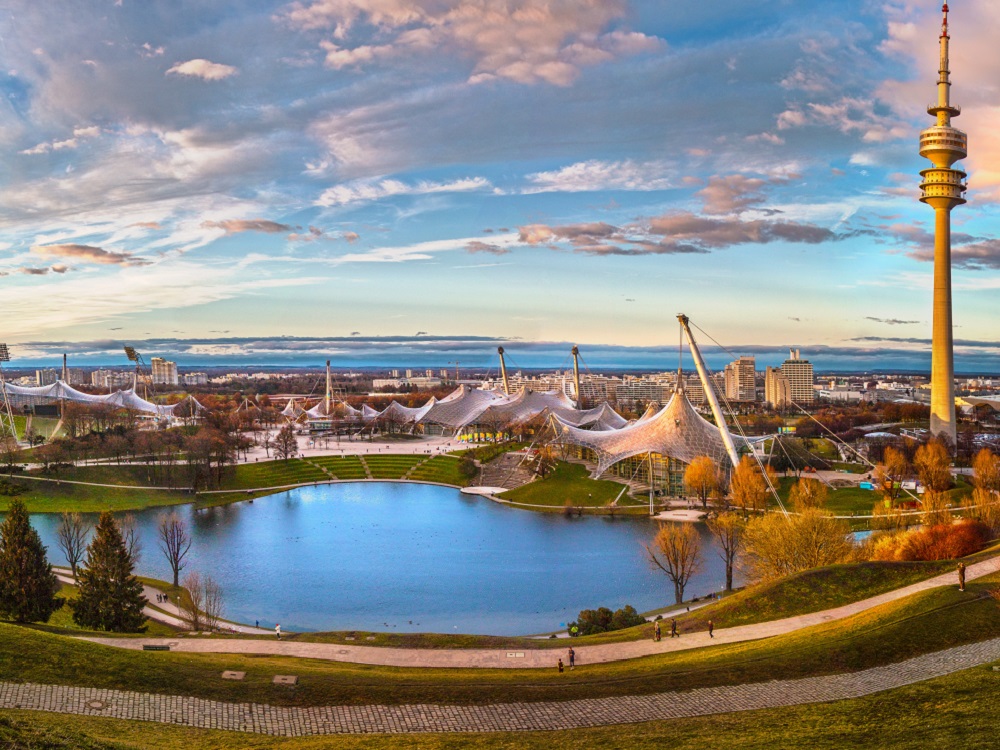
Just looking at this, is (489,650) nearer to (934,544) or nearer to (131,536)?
(934,544)

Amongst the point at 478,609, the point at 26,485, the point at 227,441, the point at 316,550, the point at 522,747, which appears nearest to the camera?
the point at 522,747

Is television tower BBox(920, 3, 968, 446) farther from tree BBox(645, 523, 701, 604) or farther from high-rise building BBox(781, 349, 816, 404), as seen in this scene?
high-rise building BBox(781, 349, 816, 404)

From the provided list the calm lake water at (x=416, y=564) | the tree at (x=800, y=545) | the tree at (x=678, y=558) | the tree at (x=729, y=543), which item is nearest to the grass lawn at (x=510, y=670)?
the tree at (x=800, y=545)

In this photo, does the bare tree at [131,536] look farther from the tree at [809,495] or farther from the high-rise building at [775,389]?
the high-rise building at [775,389]

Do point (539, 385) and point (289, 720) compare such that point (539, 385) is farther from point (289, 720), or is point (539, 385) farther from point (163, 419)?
point (289, 720)

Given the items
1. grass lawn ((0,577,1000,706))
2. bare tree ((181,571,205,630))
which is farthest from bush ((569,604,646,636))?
bare tree ((181,571,205,630))

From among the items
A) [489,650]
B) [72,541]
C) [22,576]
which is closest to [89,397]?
[72,541]

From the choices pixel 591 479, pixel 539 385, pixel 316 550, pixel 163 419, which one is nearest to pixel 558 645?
pixel 316 550
